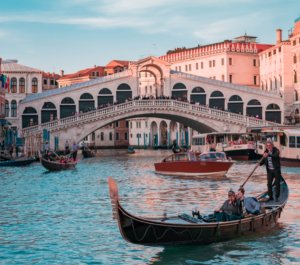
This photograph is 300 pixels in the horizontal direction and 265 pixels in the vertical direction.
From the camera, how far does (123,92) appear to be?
44.5 meters

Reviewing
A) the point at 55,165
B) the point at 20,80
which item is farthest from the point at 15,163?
the point at 20,80

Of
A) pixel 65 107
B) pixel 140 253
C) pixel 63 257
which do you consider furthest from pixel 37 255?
pixel 65 107

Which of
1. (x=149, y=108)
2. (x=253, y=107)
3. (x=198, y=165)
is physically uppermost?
(x=253, y=107)

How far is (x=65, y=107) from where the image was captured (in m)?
43.5

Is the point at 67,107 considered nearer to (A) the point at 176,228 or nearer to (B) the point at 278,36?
(B) the point at 278,36

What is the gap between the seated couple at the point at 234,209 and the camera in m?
10.9

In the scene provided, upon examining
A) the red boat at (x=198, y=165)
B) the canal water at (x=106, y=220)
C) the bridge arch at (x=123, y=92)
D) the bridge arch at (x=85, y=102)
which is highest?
the bridge arch at (x=123, y=92)

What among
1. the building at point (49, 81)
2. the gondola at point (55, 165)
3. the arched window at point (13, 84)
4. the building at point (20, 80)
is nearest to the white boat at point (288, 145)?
the gondola at point (55, 165)

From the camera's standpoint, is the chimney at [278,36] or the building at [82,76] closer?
the chimney at [278,36]

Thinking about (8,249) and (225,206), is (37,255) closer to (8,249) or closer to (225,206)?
(8,249)

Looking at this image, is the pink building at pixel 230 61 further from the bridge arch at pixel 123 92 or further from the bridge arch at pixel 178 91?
the bridge arch at pixel 123 92

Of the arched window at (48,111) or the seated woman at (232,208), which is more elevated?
the arched window at (48,111)

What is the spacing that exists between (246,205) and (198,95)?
33768mm

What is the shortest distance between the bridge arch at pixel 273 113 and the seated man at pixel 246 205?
3414 cm
